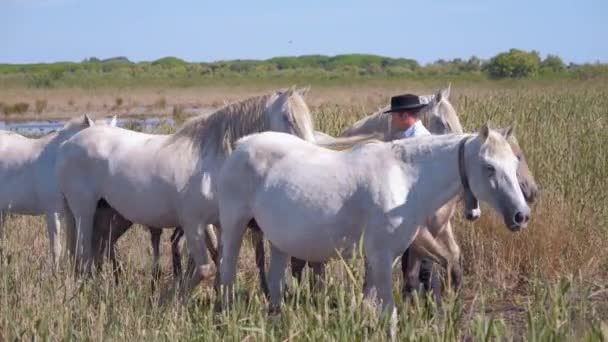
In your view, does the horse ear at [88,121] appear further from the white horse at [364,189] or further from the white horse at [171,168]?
the white horse at [364,189]

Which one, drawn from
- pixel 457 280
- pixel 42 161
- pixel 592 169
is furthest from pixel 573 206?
pixel 42 161

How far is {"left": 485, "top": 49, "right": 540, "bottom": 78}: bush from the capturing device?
2064 inches

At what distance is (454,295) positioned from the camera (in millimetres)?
4332

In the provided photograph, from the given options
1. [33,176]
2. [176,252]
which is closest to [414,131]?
[176,252]

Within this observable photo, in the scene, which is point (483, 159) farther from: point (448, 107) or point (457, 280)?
point (448, 107)

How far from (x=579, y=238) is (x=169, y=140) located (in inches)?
141

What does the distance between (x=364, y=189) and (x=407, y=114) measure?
5.24 feet

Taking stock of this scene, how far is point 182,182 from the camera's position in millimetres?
7398

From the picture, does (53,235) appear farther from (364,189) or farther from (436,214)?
(364,189)

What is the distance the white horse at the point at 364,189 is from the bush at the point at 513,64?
44620mm

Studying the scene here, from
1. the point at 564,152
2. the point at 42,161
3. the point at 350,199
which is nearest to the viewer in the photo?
the point at 350,199

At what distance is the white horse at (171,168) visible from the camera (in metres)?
7.27

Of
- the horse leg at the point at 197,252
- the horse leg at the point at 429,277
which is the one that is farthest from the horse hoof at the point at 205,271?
the horse leg at the point at 429,277

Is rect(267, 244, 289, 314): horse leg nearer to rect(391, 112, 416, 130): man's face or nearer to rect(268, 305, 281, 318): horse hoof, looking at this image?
rect(268, 305, 281, 318): horse hoof
